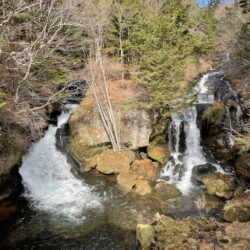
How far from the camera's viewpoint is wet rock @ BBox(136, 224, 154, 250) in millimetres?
12672

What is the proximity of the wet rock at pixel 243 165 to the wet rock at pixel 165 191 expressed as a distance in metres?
4.50

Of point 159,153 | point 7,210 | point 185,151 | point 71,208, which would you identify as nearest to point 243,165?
point 185,151

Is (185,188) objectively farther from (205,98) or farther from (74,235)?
(205,98)

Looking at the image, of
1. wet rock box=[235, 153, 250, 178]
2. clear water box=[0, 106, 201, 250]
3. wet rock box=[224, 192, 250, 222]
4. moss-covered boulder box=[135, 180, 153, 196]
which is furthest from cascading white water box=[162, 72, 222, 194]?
wet rock box=[224, 192, 250, 222]

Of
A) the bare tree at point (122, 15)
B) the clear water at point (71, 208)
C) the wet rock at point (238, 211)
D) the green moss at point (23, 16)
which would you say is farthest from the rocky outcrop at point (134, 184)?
the green moss at point (23, 16)

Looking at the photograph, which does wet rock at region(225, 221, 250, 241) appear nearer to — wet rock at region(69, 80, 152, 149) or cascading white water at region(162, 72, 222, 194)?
cascading white water at region(162, 72, 222, 194)

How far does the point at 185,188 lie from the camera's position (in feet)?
63.7

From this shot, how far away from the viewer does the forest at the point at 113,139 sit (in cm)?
1474

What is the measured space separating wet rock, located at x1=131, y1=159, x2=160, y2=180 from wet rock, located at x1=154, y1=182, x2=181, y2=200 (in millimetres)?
1009

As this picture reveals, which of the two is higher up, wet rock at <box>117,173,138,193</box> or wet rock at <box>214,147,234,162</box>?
wet rock at <box>214,147,234,162</box>

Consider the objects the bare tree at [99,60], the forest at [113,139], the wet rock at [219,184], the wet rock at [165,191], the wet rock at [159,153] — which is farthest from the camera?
the bare tree at [99,60]

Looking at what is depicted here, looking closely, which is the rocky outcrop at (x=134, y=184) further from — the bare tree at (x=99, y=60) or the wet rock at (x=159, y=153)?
the bare tree at (x=99, y=60)

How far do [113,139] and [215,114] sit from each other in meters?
8.08

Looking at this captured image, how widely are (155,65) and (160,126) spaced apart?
472 cm
